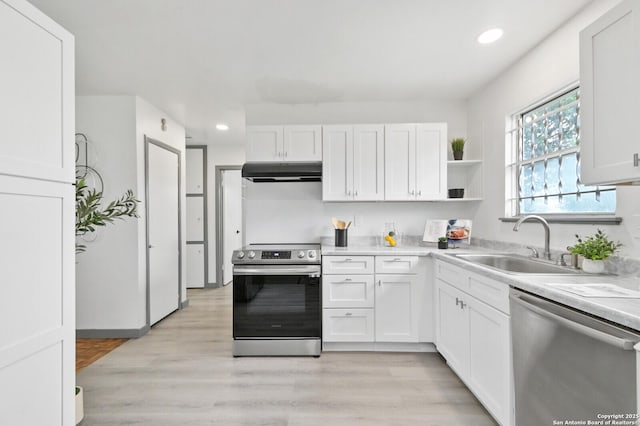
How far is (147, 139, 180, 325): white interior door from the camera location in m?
3.62

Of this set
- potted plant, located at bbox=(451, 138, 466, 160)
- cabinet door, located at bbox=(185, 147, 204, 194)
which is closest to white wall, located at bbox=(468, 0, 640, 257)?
potted plant, located at bbox=(451, 138, 466, 160)

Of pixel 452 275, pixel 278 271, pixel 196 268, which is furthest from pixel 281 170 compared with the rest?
pixel 196 268

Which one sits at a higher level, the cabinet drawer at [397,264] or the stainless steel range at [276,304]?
the cabinet drawer at [397,264]

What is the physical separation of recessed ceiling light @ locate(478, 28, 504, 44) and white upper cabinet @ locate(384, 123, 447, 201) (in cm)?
99

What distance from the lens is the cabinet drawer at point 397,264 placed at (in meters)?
2.96

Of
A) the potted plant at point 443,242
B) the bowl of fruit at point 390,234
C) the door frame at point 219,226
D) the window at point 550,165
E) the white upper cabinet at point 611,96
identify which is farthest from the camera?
the door frame at point 219,226

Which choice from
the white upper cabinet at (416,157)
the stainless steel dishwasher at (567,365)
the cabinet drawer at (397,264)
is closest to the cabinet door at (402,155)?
the white upper cabinet at (416,157)

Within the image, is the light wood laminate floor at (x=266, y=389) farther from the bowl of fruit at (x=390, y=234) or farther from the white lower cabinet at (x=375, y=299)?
the bowl of fruit at (x=390, y=234)

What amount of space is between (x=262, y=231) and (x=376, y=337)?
1.61 m

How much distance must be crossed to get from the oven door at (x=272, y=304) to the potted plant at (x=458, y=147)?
1854mm

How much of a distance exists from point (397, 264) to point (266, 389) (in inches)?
57.2

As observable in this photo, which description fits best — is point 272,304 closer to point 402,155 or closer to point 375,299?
point 375,299

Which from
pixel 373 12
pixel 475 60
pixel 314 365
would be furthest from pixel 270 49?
pixel 314 365

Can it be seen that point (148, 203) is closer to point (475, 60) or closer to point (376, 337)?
point (376, 337)
